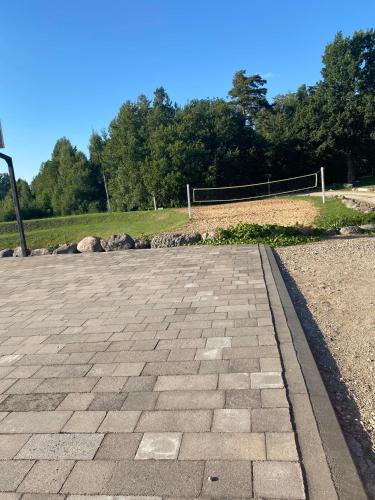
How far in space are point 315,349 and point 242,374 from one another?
3.58ft

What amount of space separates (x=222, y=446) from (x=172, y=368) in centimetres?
115

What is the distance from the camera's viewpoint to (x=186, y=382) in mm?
3160

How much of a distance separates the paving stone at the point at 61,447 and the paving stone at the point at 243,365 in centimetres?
122

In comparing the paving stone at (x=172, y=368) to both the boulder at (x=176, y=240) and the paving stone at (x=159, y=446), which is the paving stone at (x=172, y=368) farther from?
the boulder at (x=176, y=240)

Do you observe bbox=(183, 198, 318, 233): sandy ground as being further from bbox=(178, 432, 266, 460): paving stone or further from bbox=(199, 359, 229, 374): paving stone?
bbox=(178, 432, 266, 460): paving stone

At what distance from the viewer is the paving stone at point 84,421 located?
263 centimetres

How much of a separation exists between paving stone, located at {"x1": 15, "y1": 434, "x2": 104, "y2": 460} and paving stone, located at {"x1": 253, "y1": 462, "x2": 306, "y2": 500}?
0.94 m

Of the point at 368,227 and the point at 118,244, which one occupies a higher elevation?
the point at 118,244

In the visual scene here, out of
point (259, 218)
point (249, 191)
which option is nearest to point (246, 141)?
point (249, 191)

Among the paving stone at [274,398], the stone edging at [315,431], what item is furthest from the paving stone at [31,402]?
the stone edging at [315,431]

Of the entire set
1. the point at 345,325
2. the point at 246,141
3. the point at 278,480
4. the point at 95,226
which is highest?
the point at 246,141

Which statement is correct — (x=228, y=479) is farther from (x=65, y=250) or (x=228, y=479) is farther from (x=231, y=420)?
(x=65, y=250)

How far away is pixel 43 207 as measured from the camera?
177 feet

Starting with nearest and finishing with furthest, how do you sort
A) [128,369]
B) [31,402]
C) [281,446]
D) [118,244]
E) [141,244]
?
[281,446]
[31,402]
[128,369]
[118,244]
[141,244]
